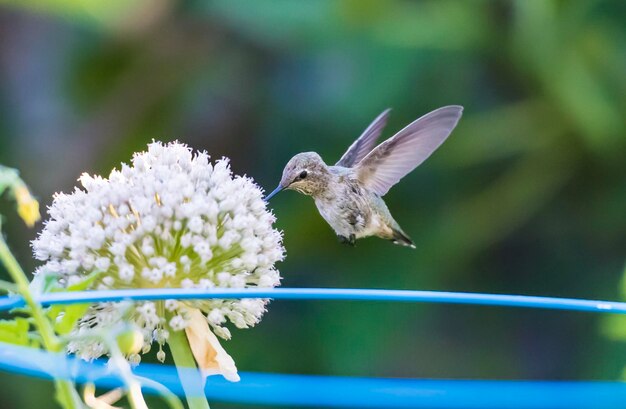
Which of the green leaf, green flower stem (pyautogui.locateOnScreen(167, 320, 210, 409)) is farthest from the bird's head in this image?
the green leaf

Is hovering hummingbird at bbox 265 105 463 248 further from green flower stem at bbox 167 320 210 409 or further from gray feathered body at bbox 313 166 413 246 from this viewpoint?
green flower stem at bbox 167 320 210 409

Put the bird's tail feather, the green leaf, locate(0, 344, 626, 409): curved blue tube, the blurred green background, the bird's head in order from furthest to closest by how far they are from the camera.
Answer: the blurred green background → the bird's tail feather → the bird's head → the green leaf → locate(0, 344, 626, 409): curved blue tube

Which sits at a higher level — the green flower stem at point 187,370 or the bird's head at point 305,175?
the bird's head at point 305,175

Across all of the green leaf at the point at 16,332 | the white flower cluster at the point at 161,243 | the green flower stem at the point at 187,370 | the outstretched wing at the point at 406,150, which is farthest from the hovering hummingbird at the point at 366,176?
the green leaf at the point at 16,332

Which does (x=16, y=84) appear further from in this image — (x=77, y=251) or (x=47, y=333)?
(x=47, y=333)

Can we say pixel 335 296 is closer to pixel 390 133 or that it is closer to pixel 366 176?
pixel 366 176

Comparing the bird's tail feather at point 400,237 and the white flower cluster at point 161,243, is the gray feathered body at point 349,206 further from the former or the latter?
the white flower cluster at point 161,243

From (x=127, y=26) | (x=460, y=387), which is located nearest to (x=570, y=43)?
(x=127, y=26)
